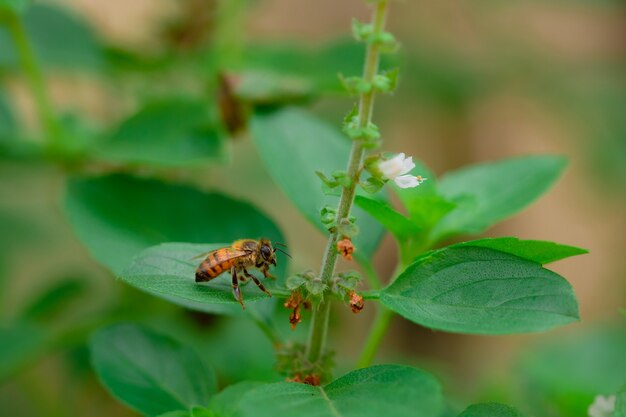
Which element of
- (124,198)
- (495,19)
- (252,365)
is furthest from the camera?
(495,19)

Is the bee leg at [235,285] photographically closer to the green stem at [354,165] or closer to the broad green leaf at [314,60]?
the green stem at [354,165]

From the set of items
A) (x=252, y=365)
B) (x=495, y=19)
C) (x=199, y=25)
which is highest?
(x=495, y=19)

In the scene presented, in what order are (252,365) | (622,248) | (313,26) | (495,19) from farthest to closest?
(313,26)
(622,248)
(495,19)
(252,365)

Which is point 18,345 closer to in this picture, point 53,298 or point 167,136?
point 53,298

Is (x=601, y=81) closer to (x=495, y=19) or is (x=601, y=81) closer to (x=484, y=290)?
(x=495, y=19)

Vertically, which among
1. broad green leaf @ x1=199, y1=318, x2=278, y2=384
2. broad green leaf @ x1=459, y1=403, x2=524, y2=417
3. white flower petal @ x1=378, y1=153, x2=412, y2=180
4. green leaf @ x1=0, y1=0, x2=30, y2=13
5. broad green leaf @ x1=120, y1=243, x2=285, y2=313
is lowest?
broad green leaf @ x1=199, y1=318, x2=278, y2=384

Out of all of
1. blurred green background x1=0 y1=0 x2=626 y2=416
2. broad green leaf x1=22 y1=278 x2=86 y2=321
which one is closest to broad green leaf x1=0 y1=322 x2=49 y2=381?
blurred green background x1=0 y1=0 x2=626 y2=416

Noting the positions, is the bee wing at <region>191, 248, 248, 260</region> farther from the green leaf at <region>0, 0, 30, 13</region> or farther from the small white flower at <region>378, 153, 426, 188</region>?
the green leaf at <region>0, 0, 30, 13</region>

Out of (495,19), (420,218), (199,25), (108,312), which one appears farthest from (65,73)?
(495,19)
